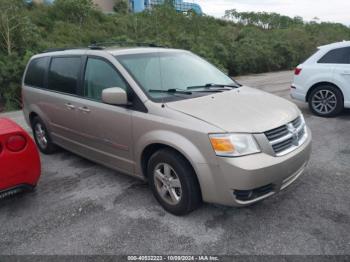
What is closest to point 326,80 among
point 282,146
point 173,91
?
point 282,146

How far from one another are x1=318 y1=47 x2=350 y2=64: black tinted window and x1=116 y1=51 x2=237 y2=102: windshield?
12.6 feet

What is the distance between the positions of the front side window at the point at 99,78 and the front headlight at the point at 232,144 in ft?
4.09

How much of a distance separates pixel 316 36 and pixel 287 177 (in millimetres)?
26586

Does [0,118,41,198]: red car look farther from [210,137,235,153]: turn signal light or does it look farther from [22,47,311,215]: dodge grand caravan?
[210,137,235,153]: turn signal light

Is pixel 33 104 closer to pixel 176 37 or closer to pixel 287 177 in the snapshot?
pixel 287 177

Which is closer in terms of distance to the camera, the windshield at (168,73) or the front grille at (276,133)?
the front grille at (276,133)

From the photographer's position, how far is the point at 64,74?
4.44 meters

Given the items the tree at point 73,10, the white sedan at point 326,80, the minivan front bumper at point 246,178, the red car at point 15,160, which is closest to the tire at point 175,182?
the minivan front bumper at point 246,178

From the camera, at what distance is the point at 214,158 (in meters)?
2.80

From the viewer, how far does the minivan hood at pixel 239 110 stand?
2.92 m

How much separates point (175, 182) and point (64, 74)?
2396mm

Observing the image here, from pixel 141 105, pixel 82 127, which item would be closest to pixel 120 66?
pixel 141 105

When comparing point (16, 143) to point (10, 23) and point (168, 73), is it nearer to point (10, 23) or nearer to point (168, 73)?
point (168, 73)

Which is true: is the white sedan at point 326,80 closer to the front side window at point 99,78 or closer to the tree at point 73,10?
the front side window at point 99,78
